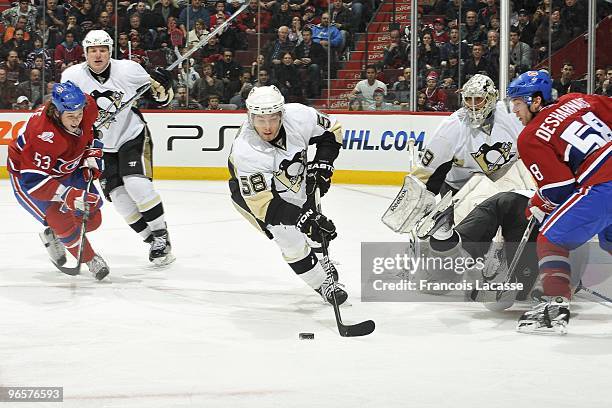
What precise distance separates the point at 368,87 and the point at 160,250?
4.45 meters

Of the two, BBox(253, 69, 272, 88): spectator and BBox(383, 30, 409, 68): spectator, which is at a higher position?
BBox(383, 30, 409, 68): spectator

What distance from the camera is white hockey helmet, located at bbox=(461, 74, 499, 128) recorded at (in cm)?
452

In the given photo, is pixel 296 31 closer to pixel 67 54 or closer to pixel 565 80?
pixel 67 54

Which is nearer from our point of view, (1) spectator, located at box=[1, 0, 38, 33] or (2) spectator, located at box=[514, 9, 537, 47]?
(2) spectator, located at box=[514, 9, 537, 47]

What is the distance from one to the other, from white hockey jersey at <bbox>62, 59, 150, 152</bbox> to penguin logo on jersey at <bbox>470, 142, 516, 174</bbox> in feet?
6.09

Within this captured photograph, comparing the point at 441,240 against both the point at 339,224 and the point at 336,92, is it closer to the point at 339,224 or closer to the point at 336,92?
the point at 339,224

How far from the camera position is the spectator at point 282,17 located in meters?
9.91

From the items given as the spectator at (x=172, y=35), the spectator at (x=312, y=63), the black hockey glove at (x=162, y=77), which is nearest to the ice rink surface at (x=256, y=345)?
the black hockey glove at (x=162, y=77)

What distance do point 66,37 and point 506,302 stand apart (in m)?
6.96

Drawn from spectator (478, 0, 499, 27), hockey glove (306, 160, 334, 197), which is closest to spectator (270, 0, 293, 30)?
spectator (478, 0, 499, 27)

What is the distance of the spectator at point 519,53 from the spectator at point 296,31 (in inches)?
81.8

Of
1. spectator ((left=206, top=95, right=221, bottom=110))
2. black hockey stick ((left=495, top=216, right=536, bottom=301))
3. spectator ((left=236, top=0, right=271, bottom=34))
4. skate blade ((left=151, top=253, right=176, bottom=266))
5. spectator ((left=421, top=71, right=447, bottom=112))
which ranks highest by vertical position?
spectator ((left=236, top=0, right=271, bottom=34))

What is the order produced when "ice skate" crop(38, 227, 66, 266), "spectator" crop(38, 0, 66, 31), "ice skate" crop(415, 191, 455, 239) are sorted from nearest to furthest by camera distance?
"ice skate" crop(415, 191, 455, 239) → "ice skate" crop(38, 227, 66, 266) → "spectator" crop(38, 0, 66, 31)

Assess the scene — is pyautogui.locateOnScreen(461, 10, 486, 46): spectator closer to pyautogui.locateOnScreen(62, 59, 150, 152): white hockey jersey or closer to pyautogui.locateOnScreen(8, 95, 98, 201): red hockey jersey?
pyautogui.locateOnScreen(62, 59, 150, 152): white hockey jersey
